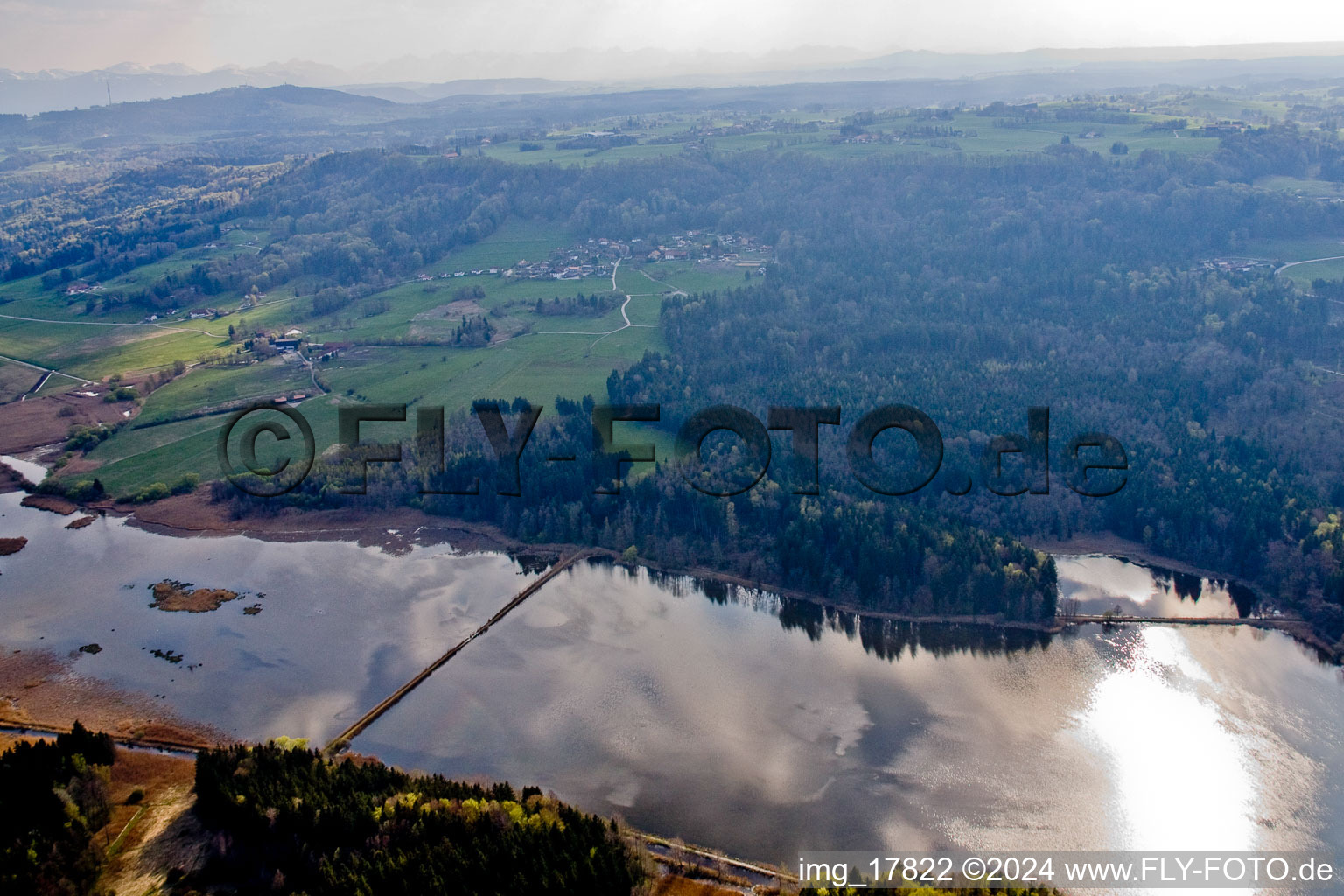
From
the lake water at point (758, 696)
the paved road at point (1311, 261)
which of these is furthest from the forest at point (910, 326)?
the paved road at point (1311, 261)

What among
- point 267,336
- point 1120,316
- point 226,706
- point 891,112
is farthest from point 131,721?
point 891,112

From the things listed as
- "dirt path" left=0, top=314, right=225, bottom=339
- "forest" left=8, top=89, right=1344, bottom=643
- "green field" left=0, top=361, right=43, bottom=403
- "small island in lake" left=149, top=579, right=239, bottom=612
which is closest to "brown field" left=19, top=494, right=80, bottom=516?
"forest" left=8, top=89, right=1344, bottom=643

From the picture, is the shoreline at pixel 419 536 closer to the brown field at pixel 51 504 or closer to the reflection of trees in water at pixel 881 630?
the reflection of trees in water at pixel 881 630

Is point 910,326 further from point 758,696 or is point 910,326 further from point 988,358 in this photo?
point 758,696

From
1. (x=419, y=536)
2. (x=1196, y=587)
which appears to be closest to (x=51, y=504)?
(x=419, y=536)

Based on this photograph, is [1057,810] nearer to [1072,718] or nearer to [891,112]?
[1072,718]

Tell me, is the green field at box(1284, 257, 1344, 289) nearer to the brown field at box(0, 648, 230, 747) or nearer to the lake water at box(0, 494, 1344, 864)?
the lake water at box(0, 494, 1344, 864)
